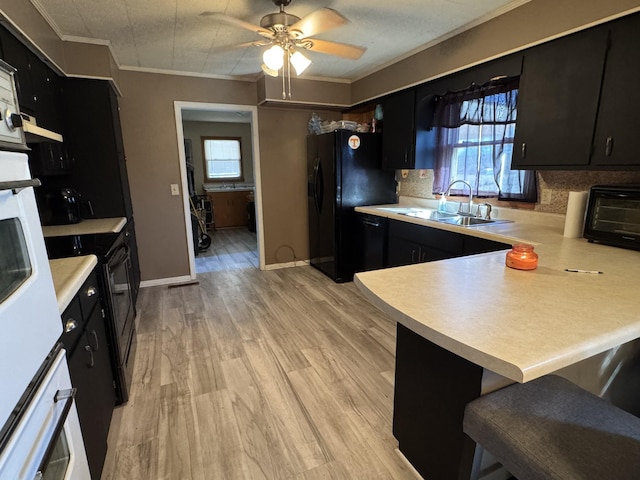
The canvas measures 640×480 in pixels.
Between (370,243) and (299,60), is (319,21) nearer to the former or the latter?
(299,60)

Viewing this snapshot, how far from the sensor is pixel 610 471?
0.81 meters

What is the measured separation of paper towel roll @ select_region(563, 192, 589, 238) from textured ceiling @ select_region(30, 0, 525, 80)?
1340 mm

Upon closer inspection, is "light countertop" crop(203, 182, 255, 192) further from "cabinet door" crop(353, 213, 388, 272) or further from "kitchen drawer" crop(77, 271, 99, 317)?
"kitchen drawer" crop(77, 271, 99, 317)

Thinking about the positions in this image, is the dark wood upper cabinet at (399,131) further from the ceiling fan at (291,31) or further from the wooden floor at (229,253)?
the wooden floor at (229,253)

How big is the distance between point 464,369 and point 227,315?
7.85 ft

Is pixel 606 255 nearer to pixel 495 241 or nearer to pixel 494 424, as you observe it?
pixel 495 241

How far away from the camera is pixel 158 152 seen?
12.0 ft

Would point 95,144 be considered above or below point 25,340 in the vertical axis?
above

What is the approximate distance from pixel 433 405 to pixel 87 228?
2.66 m

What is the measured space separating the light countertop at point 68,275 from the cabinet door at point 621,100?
263 centimetres

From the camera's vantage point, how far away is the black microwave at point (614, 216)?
5.59ft

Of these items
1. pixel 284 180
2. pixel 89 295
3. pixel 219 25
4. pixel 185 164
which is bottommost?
pixel 89 295

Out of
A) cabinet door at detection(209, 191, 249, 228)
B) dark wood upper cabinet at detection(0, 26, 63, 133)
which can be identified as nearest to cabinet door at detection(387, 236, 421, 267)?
dark wood upper cabinet at detection(0, 26, 63, 133)

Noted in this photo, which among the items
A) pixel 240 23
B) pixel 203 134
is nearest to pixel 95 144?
pixel 240 23
